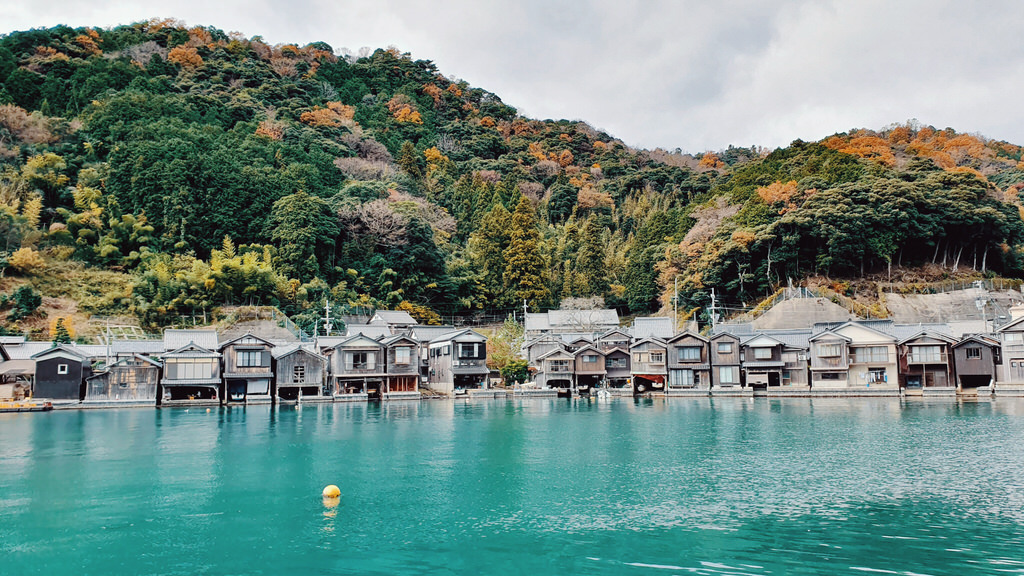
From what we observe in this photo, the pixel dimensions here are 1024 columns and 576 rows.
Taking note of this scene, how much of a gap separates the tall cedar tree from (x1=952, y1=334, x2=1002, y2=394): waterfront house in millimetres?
30748

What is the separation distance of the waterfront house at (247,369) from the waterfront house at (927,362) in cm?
3943

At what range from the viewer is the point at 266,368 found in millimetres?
40406

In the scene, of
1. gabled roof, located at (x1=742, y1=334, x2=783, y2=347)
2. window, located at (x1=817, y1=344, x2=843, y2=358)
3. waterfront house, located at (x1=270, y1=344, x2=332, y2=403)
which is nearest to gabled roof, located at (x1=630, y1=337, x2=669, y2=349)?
gabled roof, located at (x1=742, y1=334, x2=783, y2=347)

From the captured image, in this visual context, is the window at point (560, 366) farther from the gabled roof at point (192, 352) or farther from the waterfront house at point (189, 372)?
the gabled roof at point (192, 352)

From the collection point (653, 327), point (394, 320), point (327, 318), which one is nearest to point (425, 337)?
point (394, 320)

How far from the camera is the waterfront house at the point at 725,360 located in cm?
4528

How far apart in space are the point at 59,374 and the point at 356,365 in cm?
1599

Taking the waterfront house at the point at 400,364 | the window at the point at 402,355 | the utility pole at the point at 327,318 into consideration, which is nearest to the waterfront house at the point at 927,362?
the waterfront house at the point at 400,364

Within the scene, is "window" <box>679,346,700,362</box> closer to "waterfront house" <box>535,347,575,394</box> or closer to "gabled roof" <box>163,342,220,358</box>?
"waterfront house" <box>535,347,575,394</box>

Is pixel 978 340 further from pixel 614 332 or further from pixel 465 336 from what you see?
pixel 465 336

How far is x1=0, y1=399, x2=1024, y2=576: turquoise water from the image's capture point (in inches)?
479

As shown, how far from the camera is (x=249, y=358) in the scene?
40.0m

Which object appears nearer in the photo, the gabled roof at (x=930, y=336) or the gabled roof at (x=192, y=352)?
the gabled roof at (x=192, y=352)

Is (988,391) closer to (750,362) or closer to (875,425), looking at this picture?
(750,362)
